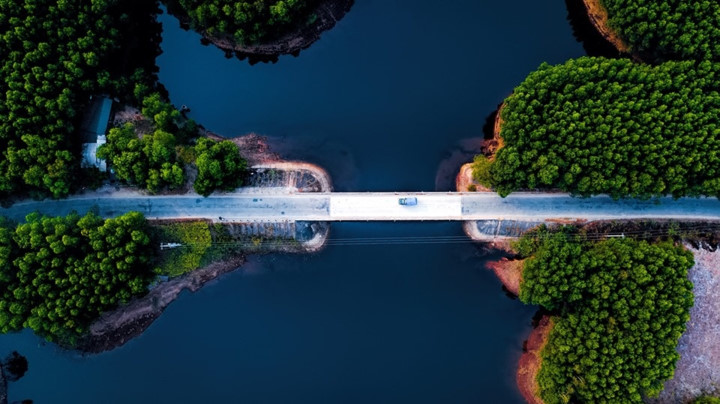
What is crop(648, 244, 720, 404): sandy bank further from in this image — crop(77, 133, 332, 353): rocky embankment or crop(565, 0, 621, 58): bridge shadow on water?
crop(77, 133, 332, 353): rocky embankment

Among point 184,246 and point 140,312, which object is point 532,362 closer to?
point 184,246

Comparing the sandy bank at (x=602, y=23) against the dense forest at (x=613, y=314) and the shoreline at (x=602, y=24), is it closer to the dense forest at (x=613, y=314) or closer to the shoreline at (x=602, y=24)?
the shoreline at (x=602, y=24)

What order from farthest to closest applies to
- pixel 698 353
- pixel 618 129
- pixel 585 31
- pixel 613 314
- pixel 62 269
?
pixel 585 31 < pixel 698 353 < pixel 62 269 < pixel 613 314 < pixel 618 129

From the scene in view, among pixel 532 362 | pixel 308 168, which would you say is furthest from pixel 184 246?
pixel 532 362

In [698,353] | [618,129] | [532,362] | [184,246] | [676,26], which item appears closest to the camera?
[618,129]

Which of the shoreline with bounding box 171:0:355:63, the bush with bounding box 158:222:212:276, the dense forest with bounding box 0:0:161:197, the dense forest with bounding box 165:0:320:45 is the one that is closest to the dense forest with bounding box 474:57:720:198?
the shoreline with bounding box 171:0:355:63

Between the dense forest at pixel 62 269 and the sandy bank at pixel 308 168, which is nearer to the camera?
the dense forest at pixel 62 269

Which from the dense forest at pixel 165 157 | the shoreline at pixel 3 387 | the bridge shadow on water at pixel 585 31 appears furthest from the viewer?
the bridge shadow on water at pixel 585 31

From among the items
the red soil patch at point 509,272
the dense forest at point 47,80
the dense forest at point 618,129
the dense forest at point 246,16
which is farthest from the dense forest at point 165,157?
the red soil patch at point 509,272
